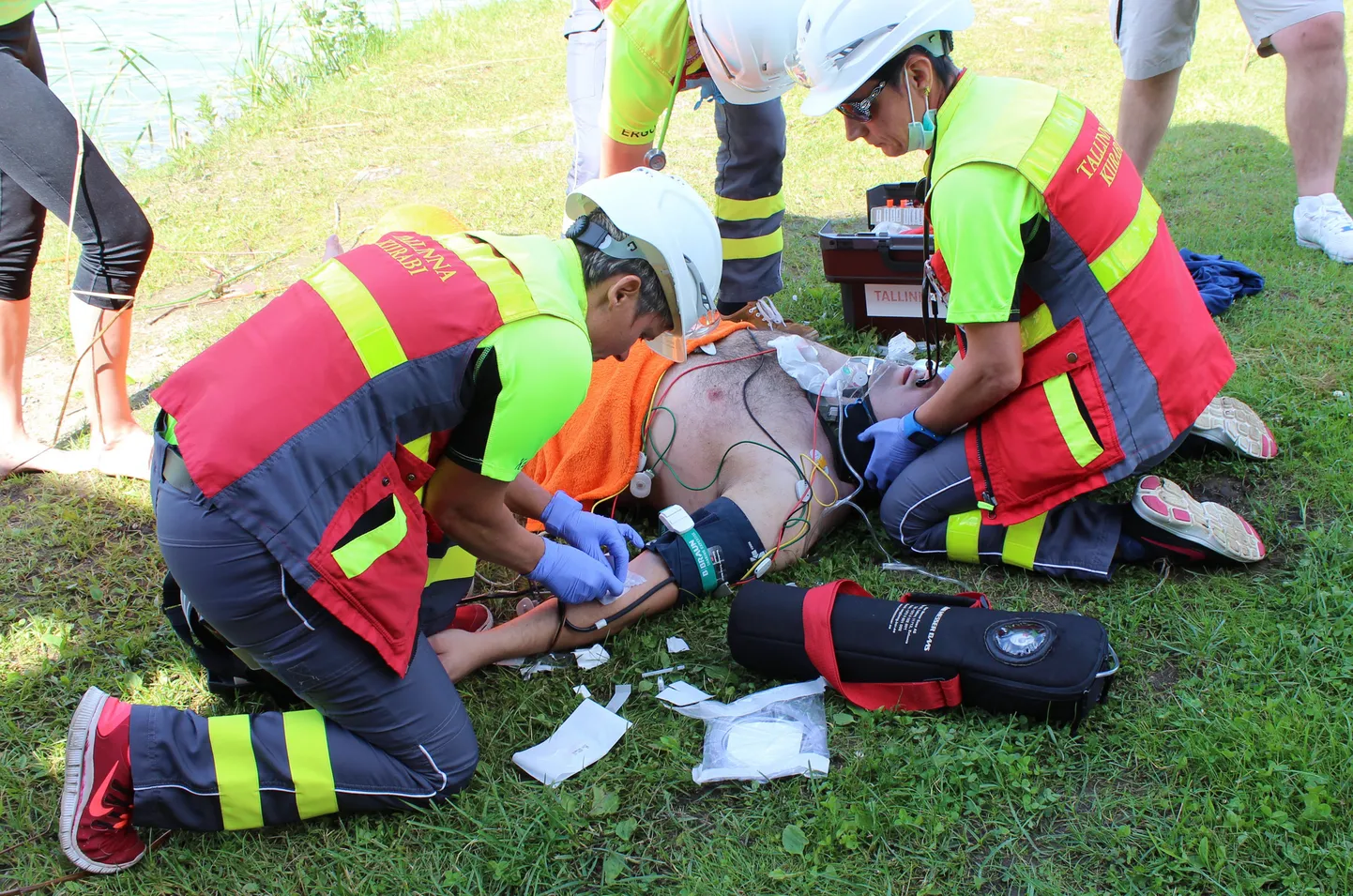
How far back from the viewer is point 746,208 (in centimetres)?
427

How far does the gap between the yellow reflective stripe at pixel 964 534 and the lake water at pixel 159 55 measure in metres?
6.18

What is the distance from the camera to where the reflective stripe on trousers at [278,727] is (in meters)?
2.03

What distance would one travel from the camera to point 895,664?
7.75 feet

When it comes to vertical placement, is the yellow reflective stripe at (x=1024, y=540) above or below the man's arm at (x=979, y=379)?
below

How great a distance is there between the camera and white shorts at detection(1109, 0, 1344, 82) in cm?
442

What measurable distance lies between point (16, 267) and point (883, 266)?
321 centimetres

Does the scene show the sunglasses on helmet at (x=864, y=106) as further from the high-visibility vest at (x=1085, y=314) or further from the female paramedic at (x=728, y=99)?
the female paramedic at (x=728, y=99)

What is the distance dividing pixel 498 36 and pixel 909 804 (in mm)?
9730

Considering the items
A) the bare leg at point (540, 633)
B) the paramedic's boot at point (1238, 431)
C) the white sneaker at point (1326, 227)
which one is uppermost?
the white sneaker at point (1326, 227)

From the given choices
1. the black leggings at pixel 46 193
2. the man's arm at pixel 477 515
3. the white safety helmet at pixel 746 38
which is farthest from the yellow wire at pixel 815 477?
the black leggings at pixel 46 193

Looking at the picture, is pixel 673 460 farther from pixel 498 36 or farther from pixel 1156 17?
pixel 498 36

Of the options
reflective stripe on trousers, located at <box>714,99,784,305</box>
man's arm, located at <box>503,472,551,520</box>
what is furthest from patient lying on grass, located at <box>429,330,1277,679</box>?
reflective stripe on trousers, located at <box>714,99,784,305</box>

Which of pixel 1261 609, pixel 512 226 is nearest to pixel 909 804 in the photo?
pixel 1261 609

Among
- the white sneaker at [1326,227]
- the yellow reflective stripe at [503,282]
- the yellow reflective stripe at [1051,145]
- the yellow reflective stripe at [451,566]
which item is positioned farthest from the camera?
the white sneaker at [1326,227]
